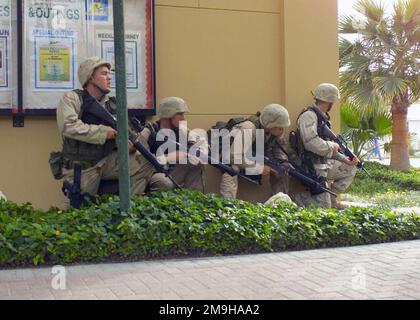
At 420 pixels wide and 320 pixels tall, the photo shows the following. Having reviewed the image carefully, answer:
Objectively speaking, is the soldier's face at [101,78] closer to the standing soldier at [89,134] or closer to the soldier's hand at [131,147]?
the standing soldier at [89,134]

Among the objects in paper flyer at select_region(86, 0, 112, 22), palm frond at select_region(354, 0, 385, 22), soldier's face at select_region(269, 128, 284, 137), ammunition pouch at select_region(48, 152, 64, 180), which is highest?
palm frond at select_region(354, 0, 385, 22)

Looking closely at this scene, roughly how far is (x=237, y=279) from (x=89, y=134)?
2.34 m

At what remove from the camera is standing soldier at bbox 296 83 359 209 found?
23.6 feet

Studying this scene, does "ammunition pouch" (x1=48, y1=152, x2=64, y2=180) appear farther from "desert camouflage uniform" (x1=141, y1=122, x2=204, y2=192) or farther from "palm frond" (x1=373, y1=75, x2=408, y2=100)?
"palm frond" (x1=373, y1=75, x2=408, y2=100)

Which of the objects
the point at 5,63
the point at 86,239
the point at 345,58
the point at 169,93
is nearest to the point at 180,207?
the point at 86,239

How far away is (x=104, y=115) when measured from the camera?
19.2 feet

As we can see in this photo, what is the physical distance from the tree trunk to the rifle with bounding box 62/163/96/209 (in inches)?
425

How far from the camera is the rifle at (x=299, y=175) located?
6.98 meters

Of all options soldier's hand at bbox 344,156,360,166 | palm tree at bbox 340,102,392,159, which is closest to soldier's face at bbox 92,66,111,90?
soldier's hand at bbox 344,156,360,166

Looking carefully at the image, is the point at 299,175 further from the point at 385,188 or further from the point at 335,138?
the point at 385,188

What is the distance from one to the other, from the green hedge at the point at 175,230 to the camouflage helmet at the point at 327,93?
73.4 inches
